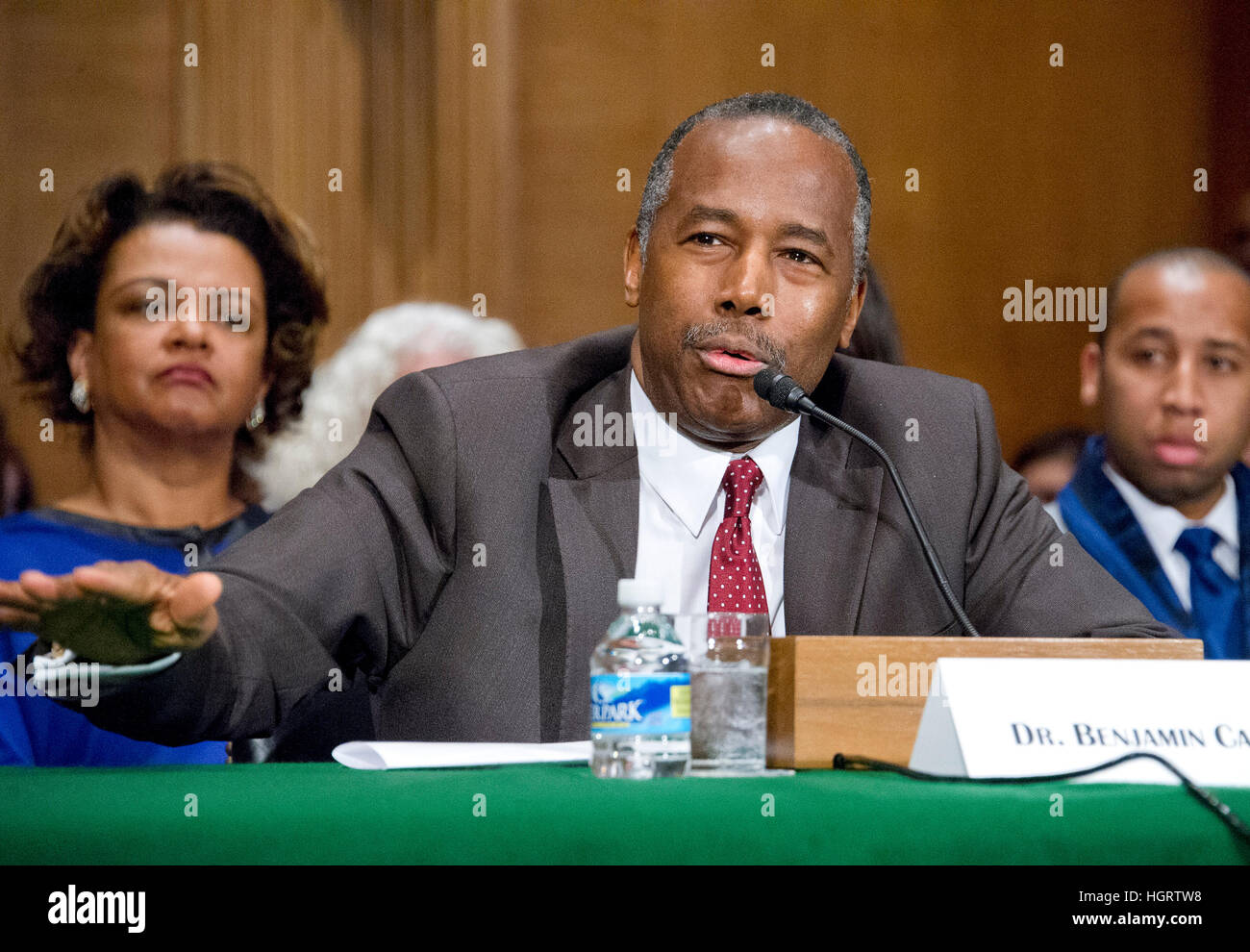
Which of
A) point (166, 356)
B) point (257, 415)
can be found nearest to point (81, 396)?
point (166, 356)

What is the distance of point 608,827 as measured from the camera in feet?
3.00

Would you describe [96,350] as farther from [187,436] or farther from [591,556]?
[591,556]

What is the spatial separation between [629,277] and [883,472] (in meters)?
0.52

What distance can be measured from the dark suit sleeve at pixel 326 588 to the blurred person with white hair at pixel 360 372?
54.3 inches

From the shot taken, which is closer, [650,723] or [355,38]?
[650,723]

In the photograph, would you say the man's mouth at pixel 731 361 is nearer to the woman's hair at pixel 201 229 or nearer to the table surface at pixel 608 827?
the table surface at pixel 608 827

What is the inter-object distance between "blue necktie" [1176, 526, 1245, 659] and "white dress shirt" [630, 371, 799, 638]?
1828 mm

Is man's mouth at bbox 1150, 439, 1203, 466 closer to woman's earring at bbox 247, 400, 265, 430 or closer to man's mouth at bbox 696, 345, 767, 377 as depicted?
man's mouth at bbox 696, 345, 767, 377

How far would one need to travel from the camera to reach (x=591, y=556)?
171 cm

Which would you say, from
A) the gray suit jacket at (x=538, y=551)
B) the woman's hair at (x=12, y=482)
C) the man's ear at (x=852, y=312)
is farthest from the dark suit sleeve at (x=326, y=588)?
the woman's hair at (x=12, y=482)

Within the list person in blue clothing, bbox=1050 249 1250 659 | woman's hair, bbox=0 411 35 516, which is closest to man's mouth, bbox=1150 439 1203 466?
person in blue clothing, bbox=1050 249 1250 659

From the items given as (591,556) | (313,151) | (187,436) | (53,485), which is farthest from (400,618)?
(313,151)

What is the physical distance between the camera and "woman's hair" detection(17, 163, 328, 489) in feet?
10.3

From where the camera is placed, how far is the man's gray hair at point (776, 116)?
6.15 feet
